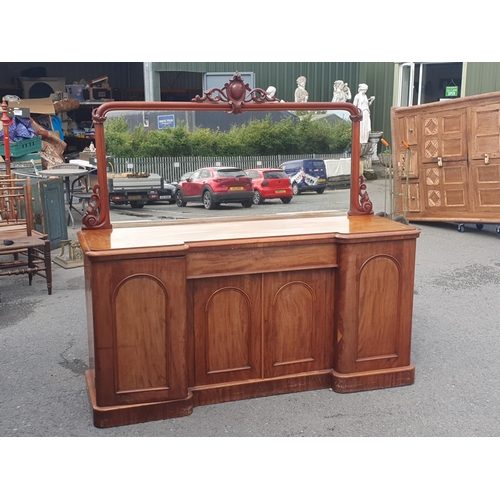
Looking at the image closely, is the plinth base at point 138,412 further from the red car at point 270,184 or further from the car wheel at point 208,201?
the red car at point 270,184

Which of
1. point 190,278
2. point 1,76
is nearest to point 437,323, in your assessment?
point 190,278

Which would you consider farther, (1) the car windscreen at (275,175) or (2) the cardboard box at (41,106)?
(2) the cardboard box at (41,106)

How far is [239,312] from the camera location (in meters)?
3.19

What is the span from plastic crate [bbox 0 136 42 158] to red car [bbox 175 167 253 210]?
871 cm

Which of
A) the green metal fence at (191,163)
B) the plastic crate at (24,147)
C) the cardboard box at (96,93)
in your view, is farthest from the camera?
the cardboard box at (96,93)

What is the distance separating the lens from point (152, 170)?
3902 millimetres

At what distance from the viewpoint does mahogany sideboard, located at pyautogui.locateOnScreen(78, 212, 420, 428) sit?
2.94m

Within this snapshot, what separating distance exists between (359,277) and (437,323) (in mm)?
1874

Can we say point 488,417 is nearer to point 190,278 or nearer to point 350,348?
point 350,348

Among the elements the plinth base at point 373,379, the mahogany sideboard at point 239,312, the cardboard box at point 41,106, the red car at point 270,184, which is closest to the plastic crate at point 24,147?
the cardboard box at point 41,106

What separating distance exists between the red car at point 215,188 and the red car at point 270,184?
0.04m

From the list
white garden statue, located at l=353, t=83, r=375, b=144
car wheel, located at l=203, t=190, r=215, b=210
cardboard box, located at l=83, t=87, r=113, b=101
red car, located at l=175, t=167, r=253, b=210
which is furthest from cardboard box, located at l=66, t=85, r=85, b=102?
car wheel, located at l=203, t=190, r=215, b=210

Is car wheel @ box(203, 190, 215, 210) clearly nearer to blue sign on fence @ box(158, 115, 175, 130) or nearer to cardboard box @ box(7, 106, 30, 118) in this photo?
blue sign on fence @ box(158, 115, 175, 130)

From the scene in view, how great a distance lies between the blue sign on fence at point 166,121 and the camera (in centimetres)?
357
